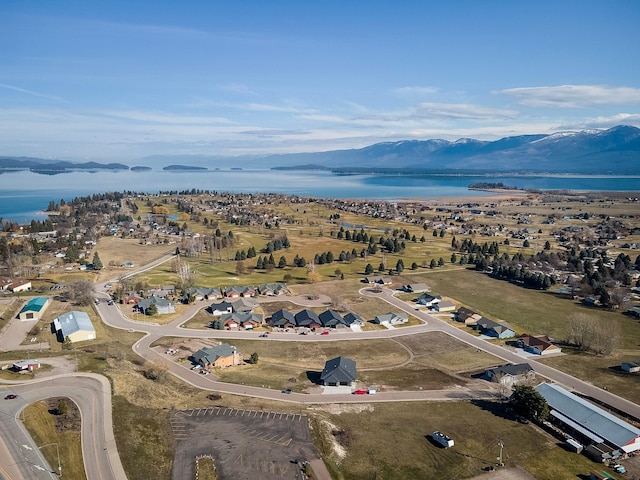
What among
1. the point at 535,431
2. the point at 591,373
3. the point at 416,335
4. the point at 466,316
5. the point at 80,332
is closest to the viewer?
the point at 535,431

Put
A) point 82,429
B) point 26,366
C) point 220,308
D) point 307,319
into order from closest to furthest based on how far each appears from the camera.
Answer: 1. point 82,429
2. point 26,366
3. point 307,319
4. point 220,308

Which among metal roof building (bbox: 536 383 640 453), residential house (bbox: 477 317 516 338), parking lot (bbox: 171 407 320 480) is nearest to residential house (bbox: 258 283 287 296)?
residential house (bbox: 477 317 516 338)

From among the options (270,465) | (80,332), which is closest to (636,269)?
(270,465)

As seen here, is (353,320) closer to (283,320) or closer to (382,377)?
(283,320)

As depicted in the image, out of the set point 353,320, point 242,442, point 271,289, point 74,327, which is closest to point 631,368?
point 353,320

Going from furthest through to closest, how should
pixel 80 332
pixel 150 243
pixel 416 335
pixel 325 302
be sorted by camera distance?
1. pixel 150 243
2. pixel 325 302
3. pixel 416 335
4. pixel 80 332

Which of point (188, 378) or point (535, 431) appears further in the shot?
point (188, 378)

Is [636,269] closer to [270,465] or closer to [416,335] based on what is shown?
[416,335]
